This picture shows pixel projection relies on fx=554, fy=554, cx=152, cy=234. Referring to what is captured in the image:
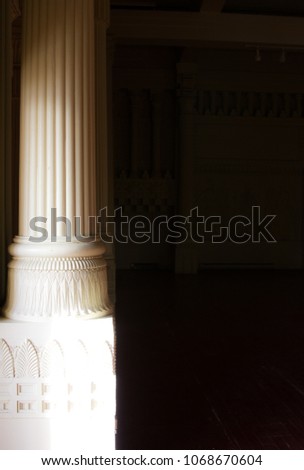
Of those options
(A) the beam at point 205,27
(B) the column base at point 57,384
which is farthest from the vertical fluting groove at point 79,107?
(A) the beam at point 205,27

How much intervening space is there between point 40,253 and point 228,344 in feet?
11.4

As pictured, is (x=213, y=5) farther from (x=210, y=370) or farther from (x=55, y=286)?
(x=55, y=286)

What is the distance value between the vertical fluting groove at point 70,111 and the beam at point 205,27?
6.16m

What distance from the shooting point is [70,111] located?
276 cm

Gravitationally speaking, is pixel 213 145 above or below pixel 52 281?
above

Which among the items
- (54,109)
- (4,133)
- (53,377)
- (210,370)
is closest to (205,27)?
(210,370)

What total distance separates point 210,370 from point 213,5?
575cm

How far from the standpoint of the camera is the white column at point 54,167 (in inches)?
108

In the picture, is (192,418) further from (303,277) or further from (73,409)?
(303,277)

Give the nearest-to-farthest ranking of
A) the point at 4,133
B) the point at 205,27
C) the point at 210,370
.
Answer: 1. the point at 4,133
2. the point at 210,370
3. the point at 205,27

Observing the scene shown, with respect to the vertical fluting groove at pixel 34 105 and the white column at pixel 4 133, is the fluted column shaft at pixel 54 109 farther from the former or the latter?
the white column at pixel 4 133

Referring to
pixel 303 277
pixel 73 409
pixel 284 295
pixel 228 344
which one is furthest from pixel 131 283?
pixel 73 409

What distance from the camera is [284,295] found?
8828 mm

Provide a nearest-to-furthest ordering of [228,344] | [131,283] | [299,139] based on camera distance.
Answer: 1. [228,344]
2. [131,283]
3. [299,139]
